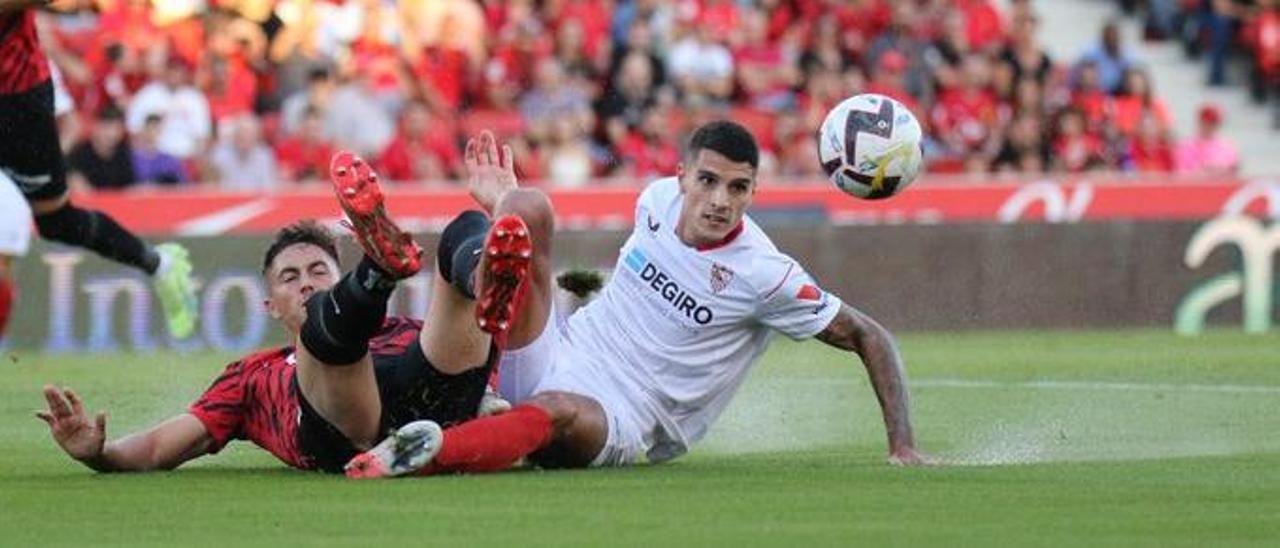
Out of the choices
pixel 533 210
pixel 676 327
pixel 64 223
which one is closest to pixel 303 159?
pixel 64 223

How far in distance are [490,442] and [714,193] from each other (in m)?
1.36

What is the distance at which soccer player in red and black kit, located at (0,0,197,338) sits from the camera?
11.5m

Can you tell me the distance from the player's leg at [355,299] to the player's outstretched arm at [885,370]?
1900mm

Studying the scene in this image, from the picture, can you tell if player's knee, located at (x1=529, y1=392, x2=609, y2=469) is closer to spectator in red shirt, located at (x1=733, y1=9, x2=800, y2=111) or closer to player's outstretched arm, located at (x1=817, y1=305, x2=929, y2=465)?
player's outstretched arm, located at (x1=817, y1=305, x2=929, y2=465)

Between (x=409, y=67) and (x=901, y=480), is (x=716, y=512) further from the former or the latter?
(x=409, y=67)

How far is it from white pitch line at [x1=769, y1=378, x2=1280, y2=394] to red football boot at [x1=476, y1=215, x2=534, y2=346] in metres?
6.78

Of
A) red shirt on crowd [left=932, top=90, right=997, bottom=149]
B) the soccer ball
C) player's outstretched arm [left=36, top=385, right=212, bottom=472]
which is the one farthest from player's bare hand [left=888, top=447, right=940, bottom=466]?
red shirt on crowd [left=932, top=90, right=997, bottom=149]

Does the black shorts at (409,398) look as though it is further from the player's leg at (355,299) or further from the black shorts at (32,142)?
the black shorts at (32,142)

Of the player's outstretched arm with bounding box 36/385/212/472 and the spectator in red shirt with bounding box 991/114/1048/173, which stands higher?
the spectator in red shirt with bounding box 991/114/1048/173

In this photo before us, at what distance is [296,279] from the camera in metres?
10.3

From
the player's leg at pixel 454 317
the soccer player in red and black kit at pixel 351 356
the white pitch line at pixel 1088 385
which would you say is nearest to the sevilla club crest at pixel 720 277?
the soccer player in red and black kit at pixel 351 356

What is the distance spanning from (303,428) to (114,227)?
309cm

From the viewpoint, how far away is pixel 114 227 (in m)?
12.7

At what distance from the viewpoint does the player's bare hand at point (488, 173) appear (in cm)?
1048
